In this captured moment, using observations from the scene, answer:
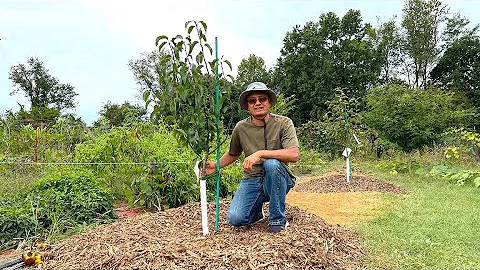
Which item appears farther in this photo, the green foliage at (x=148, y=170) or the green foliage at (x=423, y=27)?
the green foliage at (x=423, y=27)

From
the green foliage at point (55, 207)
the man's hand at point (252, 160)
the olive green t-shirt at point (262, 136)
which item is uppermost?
the olive green t-shirt at point (262, 136)

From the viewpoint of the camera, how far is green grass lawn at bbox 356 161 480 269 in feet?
10.0

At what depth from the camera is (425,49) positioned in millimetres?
24266

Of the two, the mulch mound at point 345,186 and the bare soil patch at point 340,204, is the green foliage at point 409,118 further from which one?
the bare soil patch at point 340,204

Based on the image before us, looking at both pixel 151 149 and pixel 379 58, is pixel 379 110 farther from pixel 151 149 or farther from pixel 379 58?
pixel 379 58

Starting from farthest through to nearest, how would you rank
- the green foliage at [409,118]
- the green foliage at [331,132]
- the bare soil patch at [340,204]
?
the green foliage at [331,132]
the green foliage at [409,118]
the bare soil patch at [340,204]

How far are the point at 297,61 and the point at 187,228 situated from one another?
23.3 meters

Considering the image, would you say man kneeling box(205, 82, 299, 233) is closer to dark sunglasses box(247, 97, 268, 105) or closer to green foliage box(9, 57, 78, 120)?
dark sunglasses box(247, 97, 268, 105)

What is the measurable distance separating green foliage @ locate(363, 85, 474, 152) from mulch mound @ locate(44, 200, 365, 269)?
600cm

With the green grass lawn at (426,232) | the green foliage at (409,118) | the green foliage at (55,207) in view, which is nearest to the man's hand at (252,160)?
the green grass lawn at (426,232)

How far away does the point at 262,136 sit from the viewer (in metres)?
3.53

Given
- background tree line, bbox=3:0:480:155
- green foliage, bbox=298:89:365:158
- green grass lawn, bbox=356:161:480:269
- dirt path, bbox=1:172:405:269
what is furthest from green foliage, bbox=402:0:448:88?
dirt path, bbox=1:172:405:269

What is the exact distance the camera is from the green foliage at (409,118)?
912cm

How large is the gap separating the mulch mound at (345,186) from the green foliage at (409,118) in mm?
1751
